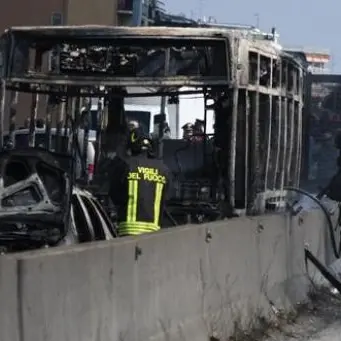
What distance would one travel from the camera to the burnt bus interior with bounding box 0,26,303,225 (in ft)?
42.6

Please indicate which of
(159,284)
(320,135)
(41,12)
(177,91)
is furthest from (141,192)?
(41,12)

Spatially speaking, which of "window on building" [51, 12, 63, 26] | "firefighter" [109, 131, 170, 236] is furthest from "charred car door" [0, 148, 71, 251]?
"window on building" [51, 12, 63, 26]

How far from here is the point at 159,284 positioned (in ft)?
28.3

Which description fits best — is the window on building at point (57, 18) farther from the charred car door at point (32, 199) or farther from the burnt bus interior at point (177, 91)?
the charred car door at point (32, 199)

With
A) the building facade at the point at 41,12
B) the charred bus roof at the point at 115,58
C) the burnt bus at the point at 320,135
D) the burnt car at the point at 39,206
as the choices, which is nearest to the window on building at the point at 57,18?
the building facade at the point at 41,12

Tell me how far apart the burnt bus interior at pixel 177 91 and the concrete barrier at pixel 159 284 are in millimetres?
1385

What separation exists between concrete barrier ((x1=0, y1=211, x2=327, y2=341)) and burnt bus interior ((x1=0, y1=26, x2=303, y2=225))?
1.39m

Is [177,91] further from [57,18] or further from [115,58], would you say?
[57,18]

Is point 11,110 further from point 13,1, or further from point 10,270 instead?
point 13,1

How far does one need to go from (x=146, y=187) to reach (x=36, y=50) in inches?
139

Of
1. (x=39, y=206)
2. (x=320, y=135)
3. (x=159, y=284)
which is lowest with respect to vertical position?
(x=159, y=284)

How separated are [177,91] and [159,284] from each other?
19.8 feet

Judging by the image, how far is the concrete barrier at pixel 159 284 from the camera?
6.71 meters

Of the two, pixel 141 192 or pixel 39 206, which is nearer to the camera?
pixel 39 206
